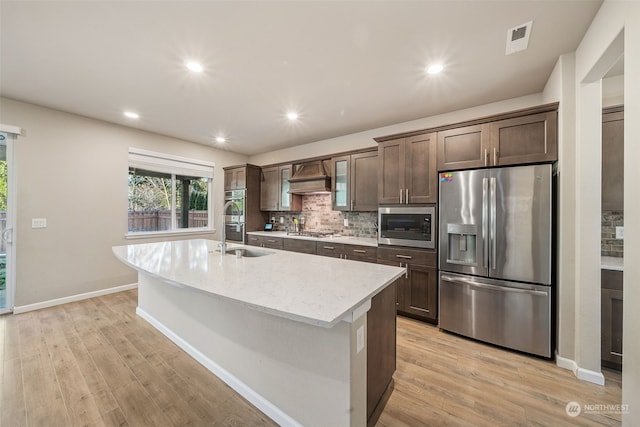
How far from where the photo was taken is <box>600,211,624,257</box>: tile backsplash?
7.77 feet

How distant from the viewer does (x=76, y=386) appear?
1814mm

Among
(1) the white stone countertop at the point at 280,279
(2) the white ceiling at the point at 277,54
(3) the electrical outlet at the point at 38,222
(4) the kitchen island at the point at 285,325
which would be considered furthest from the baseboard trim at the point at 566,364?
(3) the electrical outlet at the point at 38,222

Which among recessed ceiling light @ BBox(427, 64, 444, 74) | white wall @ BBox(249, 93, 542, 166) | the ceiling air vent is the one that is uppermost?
recessed ceiling light @ BBox(427, 64, 444, 74)

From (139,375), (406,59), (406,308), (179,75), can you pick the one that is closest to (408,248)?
(406,308)

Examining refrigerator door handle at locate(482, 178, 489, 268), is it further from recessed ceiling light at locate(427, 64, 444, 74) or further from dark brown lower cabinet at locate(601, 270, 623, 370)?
recessed ceiling light at locate(427, 64, 444, 74)

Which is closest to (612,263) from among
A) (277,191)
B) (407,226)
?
(407,226)

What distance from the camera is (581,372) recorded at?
1.91 meters

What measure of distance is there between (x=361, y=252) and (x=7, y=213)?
14.7 feet

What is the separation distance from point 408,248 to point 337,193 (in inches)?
57.9

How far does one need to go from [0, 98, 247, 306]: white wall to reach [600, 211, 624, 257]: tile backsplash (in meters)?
6.06

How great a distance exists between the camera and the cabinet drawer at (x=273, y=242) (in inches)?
168

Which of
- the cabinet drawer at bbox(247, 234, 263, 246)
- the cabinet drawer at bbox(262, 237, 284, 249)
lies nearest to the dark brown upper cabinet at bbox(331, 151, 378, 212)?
the cabinet drawer at bbox(262, 237, 284, 249)

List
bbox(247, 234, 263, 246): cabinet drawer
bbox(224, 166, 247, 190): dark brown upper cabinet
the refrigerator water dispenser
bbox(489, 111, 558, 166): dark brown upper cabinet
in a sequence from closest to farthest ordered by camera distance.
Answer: bbox(489, 111, 558, 166): dark brown upper cabinet, the refrigerator water dispenser, bbox(247, 234, 263, 246): cabinet drawer, bbox(224, 166, 247, 190): dark brown upper cabinet

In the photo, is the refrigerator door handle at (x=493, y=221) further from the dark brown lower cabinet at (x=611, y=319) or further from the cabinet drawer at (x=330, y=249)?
the cabinet drawer at (x=330, y=249)
